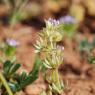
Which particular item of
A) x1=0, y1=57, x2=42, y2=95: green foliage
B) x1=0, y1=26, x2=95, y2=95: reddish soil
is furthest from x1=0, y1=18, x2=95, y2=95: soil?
x1=0, y1=57, x2=42, y2=95: green foliage

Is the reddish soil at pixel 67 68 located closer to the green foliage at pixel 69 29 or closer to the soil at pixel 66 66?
the soil at pixel 66 66

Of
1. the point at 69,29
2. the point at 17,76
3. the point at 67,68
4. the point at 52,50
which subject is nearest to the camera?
the point at 52,50

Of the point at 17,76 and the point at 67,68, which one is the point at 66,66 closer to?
the point at 67,68

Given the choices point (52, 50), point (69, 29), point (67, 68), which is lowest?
point (67, 68)

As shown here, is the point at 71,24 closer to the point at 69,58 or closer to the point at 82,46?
the point at 69,58

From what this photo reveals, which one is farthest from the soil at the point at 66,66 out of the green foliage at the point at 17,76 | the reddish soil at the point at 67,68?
the green foliage at the point at 17,76

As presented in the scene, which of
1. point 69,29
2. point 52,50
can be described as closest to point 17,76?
point 52,50

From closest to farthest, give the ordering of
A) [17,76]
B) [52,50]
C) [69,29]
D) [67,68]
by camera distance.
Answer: [52,50], [17,76], [67,68], [69,29]

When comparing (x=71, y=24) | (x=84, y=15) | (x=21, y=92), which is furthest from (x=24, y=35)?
(x=21, y=92)

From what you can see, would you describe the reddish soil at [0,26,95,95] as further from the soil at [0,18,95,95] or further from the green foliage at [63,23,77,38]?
the green foliage at [63,23,77,38]
